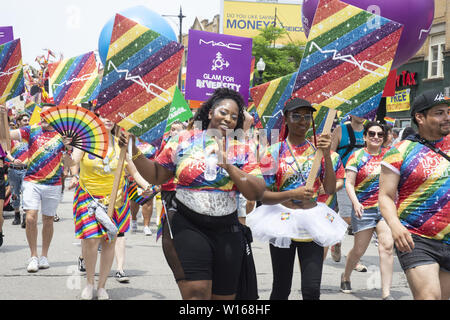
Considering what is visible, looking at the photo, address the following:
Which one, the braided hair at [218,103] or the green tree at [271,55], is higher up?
the green tree at [271,55]

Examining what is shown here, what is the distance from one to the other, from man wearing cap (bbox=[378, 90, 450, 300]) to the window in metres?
25.9

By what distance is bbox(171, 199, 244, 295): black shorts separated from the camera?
3.81 meters

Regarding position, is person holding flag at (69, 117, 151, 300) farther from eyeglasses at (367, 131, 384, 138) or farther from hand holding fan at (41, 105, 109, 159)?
eyeglasses at (367, 131, 384, 138)

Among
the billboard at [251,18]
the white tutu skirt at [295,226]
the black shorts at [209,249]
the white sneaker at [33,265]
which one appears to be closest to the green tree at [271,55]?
the billboard at [251,18]

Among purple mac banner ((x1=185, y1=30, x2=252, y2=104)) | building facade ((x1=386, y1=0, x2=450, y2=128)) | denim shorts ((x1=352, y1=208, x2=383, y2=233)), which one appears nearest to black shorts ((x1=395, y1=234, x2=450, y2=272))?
denim shorts ((x1=352, y1=208, x2=383, y2=233))

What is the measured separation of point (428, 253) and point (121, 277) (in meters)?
3.99

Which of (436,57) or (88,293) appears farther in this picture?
(436,57)

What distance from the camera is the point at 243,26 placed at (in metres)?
50.8

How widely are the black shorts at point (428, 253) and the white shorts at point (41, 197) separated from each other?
5.03 m

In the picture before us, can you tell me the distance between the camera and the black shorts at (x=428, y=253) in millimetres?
3955

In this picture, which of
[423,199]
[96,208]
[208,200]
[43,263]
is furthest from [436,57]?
[208,200]

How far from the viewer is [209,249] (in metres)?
3.84

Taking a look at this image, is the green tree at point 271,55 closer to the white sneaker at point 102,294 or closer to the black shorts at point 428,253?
the white sneaker at point 102,294

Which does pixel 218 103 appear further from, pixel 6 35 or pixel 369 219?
pixel 6 35
